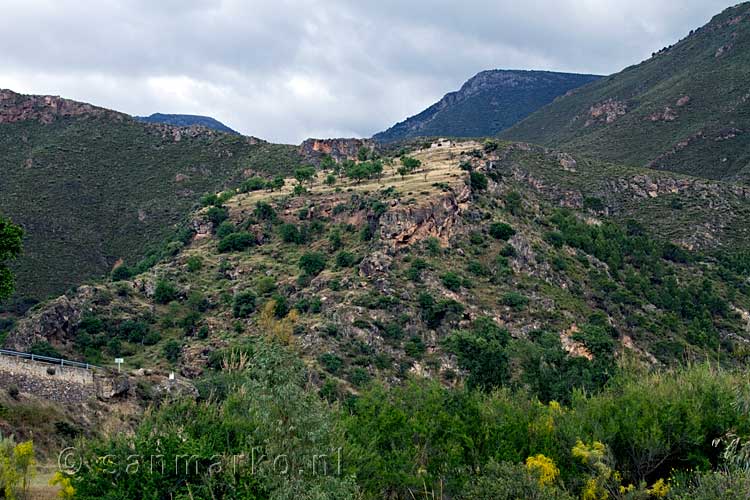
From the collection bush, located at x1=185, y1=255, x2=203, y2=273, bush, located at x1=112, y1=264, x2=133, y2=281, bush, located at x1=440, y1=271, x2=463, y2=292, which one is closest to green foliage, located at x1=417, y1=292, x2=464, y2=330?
bush, located at x1=440, y1=271, x2=463, y2=292

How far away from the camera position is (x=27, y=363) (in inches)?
1272

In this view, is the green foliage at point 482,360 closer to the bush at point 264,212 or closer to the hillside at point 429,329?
the hillside at point 429,329

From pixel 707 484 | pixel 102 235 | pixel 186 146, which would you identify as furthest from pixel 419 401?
pixel 186 146

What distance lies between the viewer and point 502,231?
6706 cm

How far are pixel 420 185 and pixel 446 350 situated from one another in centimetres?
2340

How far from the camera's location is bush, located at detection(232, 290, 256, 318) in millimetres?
56188

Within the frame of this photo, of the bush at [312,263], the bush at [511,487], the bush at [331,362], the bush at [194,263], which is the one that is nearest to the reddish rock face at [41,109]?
the bush at [194,263]

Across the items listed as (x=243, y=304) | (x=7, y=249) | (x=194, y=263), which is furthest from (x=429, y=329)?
(x=7, y=249)

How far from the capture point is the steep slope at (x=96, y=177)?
85.7 metres

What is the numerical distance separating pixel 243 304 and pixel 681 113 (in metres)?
91.1

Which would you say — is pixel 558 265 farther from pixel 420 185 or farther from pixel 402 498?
pixel 402 498

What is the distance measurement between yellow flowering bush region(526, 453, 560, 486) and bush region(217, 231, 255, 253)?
5024 centimetres

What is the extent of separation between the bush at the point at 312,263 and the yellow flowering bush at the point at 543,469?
132ft

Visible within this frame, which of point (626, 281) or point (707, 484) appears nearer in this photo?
point (707, 484)
